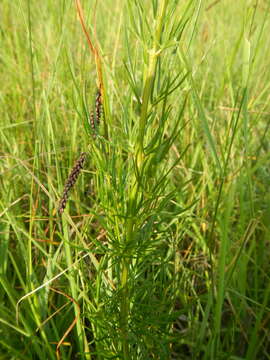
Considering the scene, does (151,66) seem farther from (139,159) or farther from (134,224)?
(134,224)

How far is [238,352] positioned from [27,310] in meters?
0.56

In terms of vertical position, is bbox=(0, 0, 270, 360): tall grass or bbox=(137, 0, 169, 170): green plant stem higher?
bbox=(137, 0, 169, 170): green plant stem

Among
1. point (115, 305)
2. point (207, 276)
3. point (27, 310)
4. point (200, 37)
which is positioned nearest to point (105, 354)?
point (115, 305)

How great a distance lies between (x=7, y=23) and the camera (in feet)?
7.13

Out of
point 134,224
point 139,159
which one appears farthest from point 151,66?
point 134,224

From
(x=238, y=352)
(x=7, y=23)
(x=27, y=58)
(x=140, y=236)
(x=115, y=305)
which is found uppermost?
(x=7, y=23)

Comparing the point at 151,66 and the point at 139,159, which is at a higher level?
the point at 151,66

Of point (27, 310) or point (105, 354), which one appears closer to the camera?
point (105, 354)

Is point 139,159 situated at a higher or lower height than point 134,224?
higher

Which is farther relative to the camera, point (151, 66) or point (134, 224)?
point (134, 224)

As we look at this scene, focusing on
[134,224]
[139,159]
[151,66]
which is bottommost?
[134,224]

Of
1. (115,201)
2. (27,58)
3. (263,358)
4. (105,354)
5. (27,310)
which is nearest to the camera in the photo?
(115,201)

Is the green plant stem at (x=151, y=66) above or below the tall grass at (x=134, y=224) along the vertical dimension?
above

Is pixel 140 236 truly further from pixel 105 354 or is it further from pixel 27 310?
pixel 27 310
